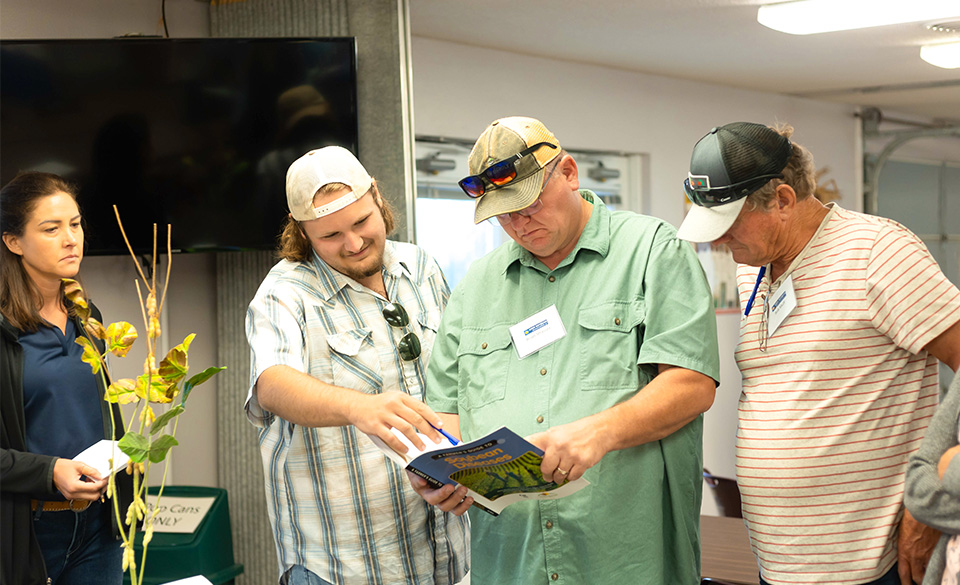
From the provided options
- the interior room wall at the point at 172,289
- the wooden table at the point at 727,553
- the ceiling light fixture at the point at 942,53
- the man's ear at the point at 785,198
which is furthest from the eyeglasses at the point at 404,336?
the ceiling light fixture at the point at 942,53

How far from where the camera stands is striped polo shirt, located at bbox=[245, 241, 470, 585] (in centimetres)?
197

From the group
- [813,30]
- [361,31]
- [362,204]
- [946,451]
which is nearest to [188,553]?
[362,204]

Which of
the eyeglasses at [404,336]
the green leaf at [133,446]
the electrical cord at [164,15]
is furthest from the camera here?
the electrical cord at [164,15]

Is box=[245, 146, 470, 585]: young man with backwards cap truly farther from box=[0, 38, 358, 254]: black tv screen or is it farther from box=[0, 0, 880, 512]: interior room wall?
box=[0, 38, 358, 254]: black tv screen

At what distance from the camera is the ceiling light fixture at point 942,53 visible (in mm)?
5754

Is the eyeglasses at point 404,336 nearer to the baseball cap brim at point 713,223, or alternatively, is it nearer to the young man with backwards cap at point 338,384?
the young man with backwards cap at point 338,384

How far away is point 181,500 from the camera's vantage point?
342cm

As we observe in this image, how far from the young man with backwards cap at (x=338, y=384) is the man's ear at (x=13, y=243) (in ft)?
2.37

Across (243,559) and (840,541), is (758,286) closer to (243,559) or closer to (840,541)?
(840,541)

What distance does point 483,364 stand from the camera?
1784mm

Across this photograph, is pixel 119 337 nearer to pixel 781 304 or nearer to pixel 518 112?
pixel 781 304

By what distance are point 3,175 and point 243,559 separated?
185 cm

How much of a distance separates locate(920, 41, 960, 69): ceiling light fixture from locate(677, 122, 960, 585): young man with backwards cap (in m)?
4.91

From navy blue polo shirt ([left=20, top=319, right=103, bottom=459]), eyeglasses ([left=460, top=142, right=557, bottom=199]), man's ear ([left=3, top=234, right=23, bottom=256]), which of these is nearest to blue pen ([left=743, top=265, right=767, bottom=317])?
eyeglasses ([left=460, top=142, right=557, bottom=199])
